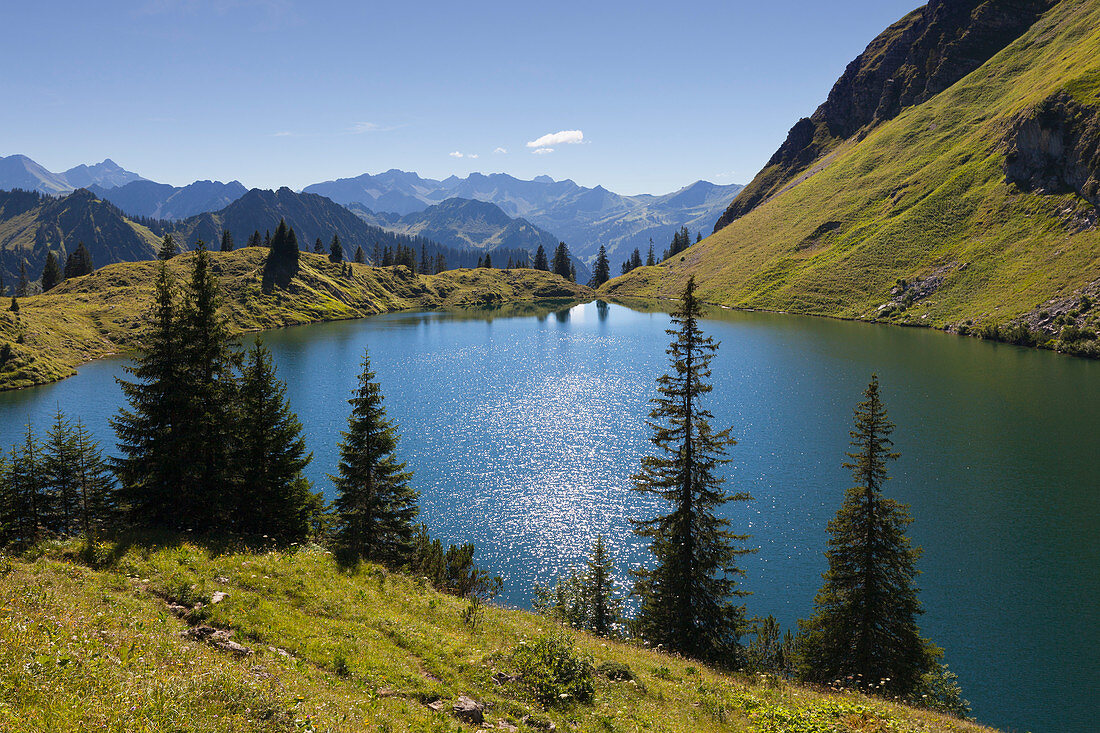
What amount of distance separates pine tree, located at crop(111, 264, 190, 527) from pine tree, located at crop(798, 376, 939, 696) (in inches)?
1467

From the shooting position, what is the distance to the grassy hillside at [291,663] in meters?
11.6

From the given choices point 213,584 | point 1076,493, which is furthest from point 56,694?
point 1076,493

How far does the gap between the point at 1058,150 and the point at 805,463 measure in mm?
168284

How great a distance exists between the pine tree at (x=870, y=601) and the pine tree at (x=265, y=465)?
105 feet

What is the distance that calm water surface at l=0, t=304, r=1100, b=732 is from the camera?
37.5 meters

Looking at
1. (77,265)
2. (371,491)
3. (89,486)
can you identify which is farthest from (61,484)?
(77,265)

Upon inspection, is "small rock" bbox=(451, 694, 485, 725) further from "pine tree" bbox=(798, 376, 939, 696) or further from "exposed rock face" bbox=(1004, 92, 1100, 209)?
"exposed rock face" bbox=(1004, 92, 1100, 209)

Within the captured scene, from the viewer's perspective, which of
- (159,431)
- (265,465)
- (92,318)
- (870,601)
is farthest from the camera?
(92,318)

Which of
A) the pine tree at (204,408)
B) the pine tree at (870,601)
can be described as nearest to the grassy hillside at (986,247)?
the pine tree at (870,601)

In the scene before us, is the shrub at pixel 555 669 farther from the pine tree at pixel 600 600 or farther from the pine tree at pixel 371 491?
the pine tree at pixel 600 600

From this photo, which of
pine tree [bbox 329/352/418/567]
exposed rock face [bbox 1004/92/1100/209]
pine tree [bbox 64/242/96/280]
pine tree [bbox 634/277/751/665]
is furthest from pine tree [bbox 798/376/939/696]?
pine tree [bbox 64/242/96/280]

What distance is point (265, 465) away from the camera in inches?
1325

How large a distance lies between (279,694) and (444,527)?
130ft

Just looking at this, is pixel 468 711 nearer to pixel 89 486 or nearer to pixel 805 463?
pixel 89 486
